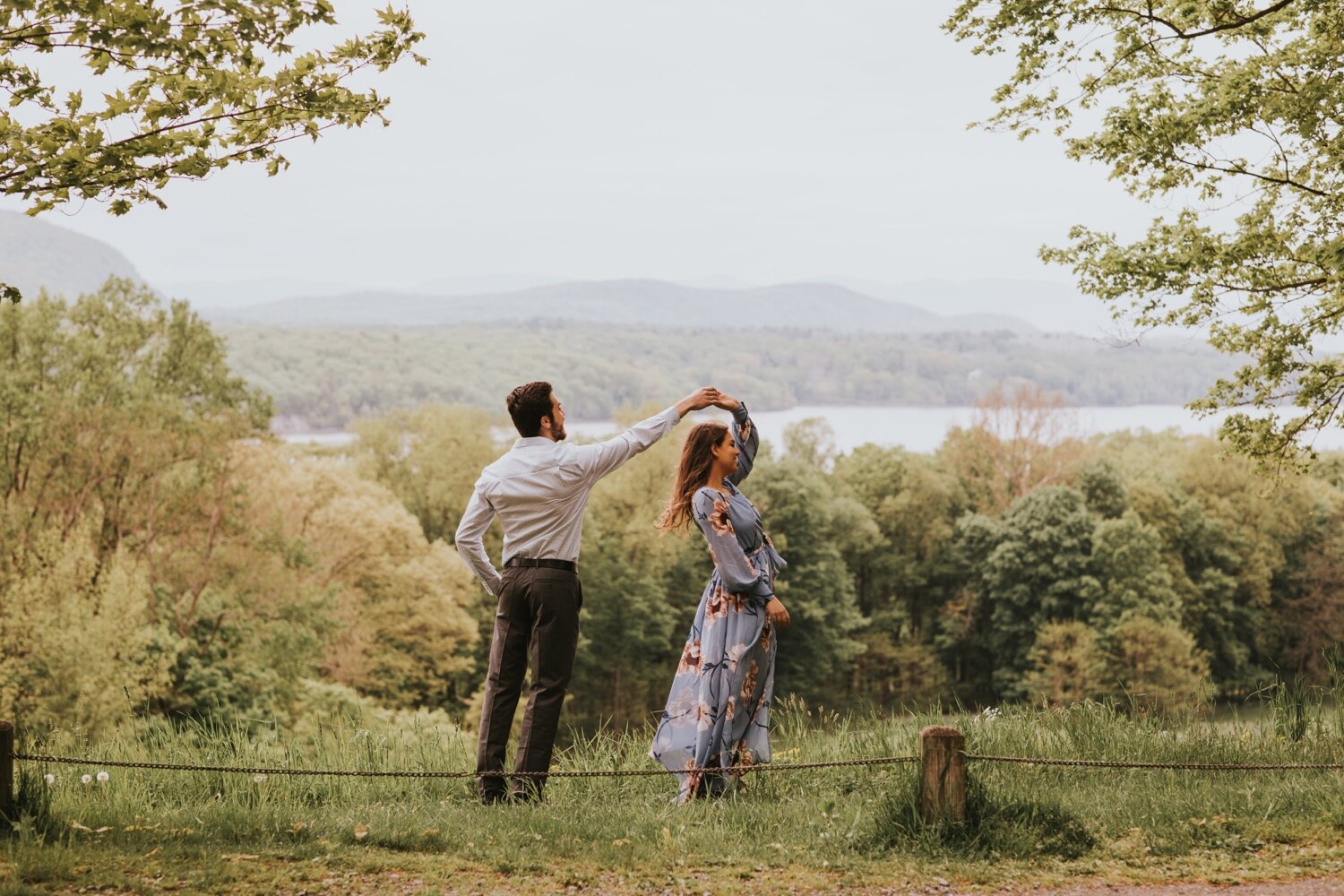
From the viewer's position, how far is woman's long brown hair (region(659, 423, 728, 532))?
6.41 metres

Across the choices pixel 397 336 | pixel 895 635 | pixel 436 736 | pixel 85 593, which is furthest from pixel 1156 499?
pixel 397 336

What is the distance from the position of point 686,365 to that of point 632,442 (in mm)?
159649

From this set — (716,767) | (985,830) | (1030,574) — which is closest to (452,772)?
(716,767)

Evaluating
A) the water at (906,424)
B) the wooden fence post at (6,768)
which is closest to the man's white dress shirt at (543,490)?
the wooden fence post at (6,768)

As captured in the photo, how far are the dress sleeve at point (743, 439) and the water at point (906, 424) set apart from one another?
20.3ft

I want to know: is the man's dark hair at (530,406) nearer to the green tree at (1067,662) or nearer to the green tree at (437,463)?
the green tree at (1067,662)

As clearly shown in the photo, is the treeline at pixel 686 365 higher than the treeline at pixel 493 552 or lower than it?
higher

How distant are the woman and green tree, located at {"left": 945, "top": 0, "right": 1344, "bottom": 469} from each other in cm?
477

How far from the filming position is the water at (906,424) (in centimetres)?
6431

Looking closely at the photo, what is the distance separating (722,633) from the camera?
21.1 feet

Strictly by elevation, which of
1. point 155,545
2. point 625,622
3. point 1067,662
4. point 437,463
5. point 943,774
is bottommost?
point 1067,662

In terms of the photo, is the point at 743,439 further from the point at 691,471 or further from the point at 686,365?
the point at 686,365

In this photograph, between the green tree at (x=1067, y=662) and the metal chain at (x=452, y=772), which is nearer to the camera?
the metal chain at (x=452, y=772)

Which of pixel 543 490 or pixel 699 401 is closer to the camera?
pixel 543 490
